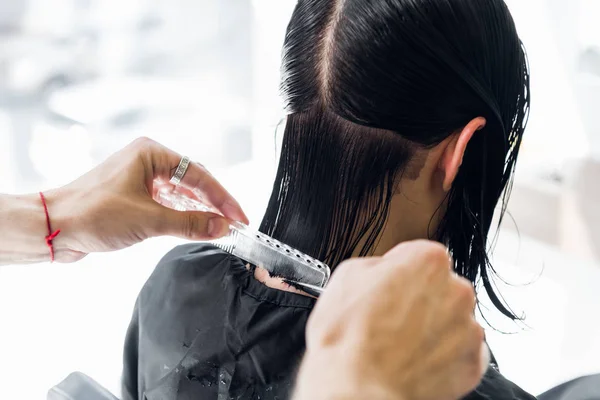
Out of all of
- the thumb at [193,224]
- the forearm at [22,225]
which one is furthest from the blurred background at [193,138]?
the thumb at [193,224]

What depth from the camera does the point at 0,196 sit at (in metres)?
0.95

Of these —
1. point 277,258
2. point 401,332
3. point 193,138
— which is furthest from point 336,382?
point 193,138

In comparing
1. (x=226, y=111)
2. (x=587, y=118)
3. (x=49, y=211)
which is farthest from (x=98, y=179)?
(x=587, y=118)

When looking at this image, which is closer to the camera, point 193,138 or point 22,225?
point 22,225

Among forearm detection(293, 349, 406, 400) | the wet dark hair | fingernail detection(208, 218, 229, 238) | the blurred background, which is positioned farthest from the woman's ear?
the blurred background

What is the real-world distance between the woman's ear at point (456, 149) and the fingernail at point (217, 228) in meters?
0.31

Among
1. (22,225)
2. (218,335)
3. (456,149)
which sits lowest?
(218,335)

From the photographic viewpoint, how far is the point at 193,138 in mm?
2352

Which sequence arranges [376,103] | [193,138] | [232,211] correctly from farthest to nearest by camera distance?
[193,138], [232,211], [376,103]

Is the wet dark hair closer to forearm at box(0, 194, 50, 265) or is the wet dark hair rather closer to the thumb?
the thumb

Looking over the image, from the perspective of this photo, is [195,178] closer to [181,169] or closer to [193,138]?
[181,169]

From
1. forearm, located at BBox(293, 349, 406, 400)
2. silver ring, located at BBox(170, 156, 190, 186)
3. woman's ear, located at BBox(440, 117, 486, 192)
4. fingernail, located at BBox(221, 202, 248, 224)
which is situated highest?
woman's ear, located at BBox(440, 117, 486, 192)

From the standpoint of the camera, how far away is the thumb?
883mm

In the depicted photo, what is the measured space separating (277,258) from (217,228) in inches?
4.2
